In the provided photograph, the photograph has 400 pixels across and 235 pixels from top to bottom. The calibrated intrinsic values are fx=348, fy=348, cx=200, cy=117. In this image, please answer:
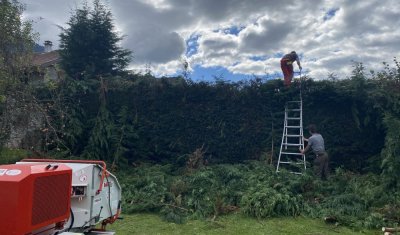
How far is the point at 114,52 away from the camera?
46.7 ft

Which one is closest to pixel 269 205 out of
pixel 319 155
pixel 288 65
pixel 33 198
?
pixel 319 155

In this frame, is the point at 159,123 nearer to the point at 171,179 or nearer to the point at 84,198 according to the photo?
the point at 171,179

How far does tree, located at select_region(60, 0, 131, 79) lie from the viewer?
42.6 ft

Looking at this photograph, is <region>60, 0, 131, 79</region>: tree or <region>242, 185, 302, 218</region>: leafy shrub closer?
<region>242, 185, 302, 218</region>: leafy shrub

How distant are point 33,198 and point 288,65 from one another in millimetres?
7850

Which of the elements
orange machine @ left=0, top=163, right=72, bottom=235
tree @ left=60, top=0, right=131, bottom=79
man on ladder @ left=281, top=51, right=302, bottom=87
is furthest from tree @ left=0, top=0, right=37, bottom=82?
man on ladder @ left=281, top=51, right=302, bottom=87

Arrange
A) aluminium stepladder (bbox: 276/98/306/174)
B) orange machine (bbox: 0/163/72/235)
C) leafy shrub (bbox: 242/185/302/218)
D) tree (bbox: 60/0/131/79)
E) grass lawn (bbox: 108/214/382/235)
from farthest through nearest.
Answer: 1. tree (bbox: 60/0/131/79)
2. aluminium stepladder (bbox: 276/98/306/174)
3. leafy shrub (bbox: 242/185/302/218)
4. grass lawn (bbox: 108/214/382/235)
5. orange machine (bbox: 0/163/72/235)

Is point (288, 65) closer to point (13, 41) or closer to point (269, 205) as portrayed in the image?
point (269, 205)

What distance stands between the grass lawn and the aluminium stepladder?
9.89 feet

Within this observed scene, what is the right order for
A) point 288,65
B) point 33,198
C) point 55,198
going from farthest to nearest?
point 288,65, point 55,198, point 33,198

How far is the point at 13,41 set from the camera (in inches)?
307

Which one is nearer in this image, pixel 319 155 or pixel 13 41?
pixel 13 41

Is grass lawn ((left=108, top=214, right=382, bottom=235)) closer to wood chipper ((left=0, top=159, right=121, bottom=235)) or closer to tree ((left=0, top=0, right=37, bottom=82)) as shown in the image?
wood chipper ((left=0, top=159, right=121, bottom=235))

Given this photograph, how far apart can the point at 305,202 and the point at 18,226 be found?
5415mm
